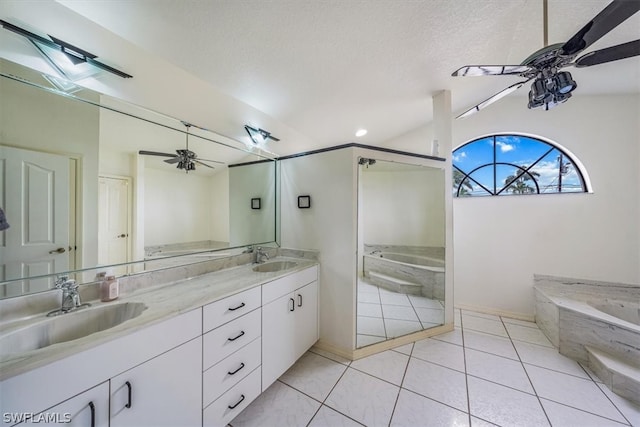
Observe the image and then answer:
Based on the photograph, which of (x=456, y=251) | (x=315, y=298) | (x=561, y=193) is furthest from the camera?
(x=456, y=251)

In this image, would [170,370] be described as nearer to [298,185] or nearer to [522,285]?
[298,185]

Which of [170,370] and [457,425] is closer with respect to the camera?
[170,370]

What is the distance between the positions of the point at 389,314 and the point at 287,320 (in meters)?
1.29

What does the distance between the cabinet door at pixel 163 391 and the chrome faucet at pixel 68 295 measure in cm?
48

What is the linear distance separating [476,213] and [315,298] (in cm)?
249

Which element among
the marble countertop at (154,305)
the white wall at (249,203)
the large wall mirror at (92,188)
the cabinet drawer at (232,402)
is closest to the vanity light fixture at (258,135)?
the white wall at (249,203)

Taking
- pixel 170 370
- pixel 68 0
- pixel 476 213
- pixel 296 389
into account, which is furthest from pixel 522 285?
pixel 68 0

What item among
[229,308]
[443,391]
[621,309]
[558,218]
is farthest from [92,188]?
[621,309]

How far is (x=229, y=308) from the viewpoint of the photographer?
4.20ft

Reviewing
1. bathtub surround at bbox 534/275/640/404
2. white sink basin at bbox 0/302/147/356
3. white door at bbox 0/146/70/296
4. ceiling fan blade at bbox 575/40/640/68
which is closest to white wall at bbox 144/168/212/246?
white door at bbox 0/146/70/296

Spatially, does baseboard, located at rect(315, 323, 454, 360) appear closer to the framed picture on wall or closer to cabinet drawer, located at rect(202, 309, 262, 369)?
cabinet drawer, located at rect(202, 309, 262, 369)

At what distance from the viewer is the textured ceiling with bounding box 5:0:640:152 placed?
1327 mm

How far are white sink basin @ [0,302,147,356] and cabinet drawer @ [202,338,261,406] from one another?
1.67ft

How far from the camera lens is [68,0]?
1.13m
